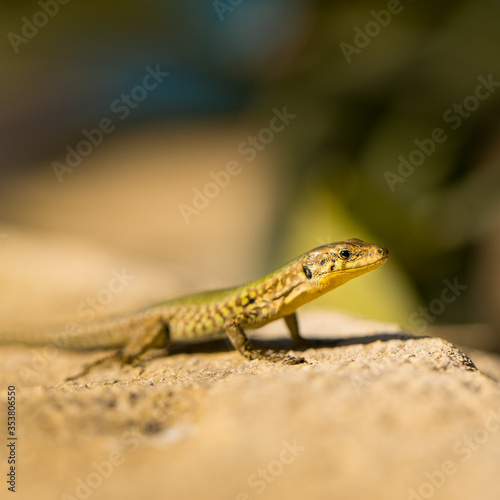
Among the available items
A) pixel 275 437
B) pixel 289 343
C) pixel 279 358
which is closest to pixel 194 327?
pixel 289 343

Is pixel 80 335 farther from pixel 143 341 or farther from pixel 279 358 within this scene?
pixel 279 358

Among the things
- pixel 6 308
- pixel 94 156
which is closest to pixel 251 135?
pixel 94 156

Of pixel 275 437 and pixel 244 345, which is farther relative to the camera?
pixel 244 345

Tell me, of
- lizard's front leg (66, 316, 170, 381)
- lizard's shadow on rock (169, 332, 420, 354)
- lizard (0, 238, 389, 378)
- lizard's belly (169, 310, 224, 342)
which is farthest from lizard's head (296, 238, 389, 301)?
lizard's front leg (66, 316, 170, 381)

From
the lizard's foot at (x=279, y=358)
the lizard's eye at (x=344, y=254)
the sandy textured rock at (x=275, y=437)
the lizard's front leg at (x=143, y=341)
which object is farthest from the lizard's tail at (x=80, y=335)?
the sandy textured rock at (x=275, y=437)

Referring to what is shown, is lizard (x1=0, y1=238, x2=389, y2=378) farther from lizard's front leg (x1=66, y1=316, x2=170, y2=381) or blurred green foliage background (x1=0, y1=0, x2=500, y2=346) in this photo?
blurred green foliage background (x1=0, y1=0, x2=500, y2=346)

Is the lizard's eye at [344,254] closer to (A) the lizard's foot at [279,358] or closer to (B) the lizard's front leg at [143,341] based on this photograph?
(A) the lizard's foot at [279,358]
